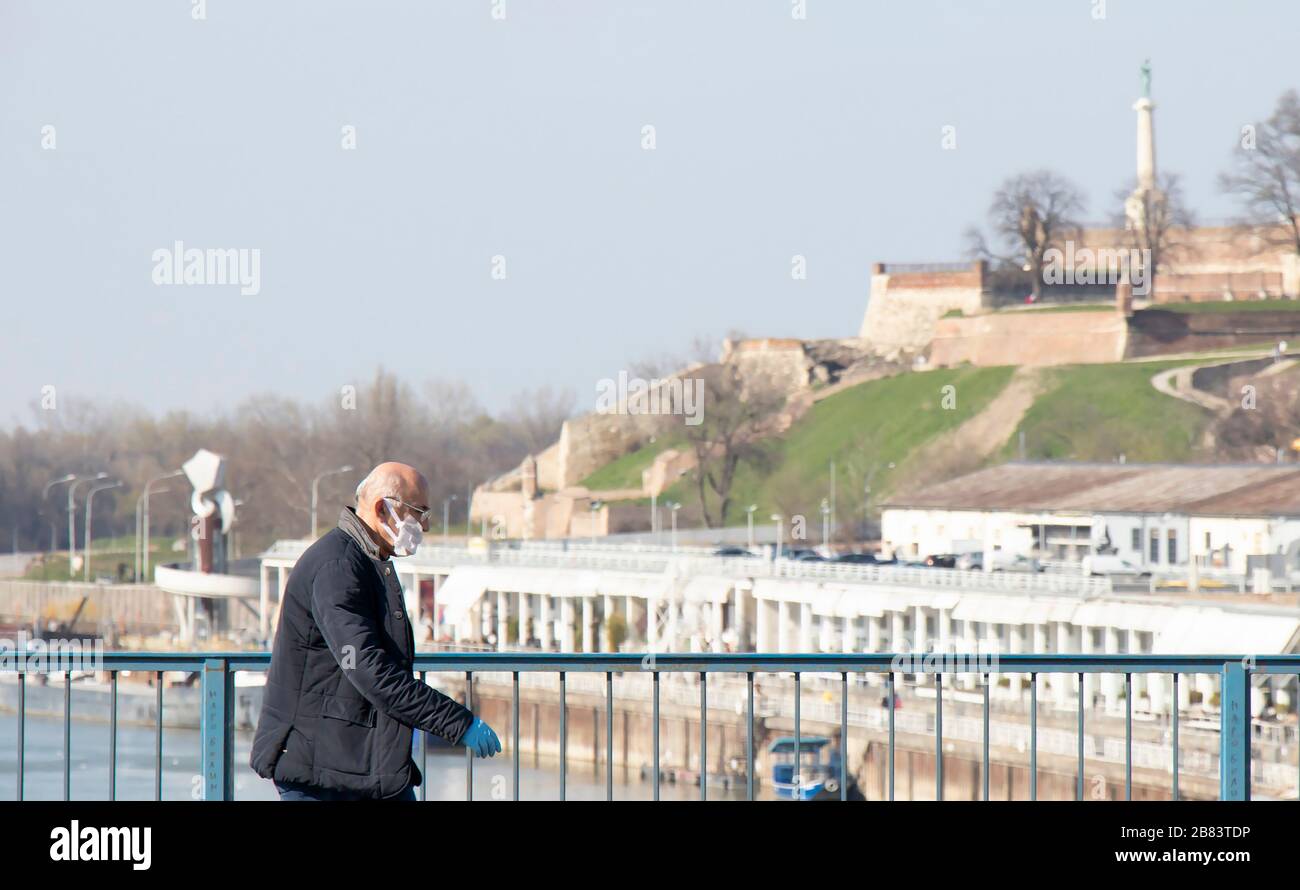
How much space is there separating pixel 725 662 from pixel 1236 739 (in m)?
2.19

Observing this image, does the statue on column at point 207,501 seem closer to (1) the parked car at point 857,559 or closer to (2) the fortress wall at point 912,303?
(1) the parked car at point 857,559

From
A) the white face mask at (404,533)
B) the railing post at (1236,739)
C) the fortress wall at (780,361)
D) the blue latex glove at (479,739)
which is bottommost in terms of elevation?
the railing post at (1236,739)

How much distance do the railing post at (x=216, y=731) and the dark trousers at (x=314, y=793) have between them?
1039 millimetres

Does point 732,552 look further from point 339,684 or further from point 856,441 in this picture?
point 339,684

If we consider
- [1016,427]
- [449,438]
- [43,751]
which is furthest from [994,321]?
[43,751]

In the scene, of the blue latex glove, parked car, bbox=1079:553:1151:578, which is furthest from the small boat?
the blue latex glove

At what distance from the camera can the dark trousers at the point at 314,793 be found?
6477 mm

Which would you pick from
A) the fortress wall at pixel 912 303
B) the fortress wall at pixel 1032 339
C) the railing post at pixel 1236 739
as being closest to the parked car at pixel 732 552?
the fortress wall at pixel 1032 339

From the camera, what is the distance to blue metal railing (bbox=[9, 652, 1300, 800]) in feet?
24.6

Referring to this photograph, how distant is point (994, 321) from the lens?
337 feet

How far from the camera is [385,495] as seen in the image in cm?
648

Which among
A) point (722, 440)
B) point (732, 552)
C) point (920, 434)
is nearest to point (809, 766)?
point (732, 552)
